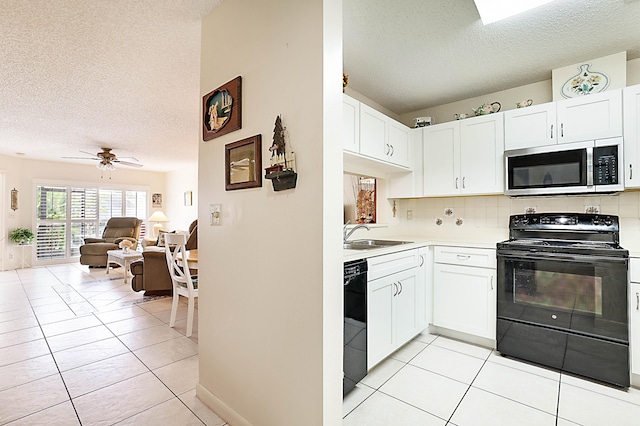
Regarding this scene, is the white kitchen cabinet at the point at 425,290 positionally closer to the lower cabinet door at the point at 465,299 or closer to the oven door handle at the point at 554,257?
the lower cabinet door at the point at 465,299

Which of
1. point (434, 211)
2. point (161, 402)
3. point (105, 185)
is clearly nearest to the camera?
point (161, 402)

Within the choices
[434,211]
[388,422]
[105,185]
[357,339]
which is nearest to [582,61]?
[434,211]

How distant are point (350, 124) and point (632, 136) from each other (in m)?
2.07

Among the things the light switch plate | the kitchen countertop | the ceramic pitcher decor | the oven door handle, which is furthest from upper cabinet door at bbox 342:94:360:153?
the oven door handle

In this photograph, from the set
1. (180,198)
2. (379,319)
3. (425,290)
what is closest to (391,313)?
(379,319)

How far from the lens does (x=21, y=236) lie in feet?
20.1

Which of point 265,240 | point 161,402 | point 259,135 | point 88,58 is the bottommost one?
point 161,402

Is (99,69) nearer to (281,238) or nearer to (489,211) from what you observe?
(281,238)

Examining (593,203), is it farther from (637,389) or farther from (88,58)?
(88,58)

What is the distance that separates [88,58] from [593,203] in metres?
4.28

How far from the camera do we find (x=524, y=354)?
2.35 meters

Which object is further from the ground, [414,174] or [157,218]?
[414,174]

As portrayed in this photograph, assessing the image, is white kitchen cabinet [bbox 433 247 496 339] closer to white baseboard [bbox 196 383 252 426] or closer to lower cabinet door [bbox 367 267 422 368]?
lower cabinet door [bbox 367 267 422 368]

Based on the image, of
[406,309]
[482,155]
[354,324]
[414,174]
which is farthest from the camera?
[414,174]
